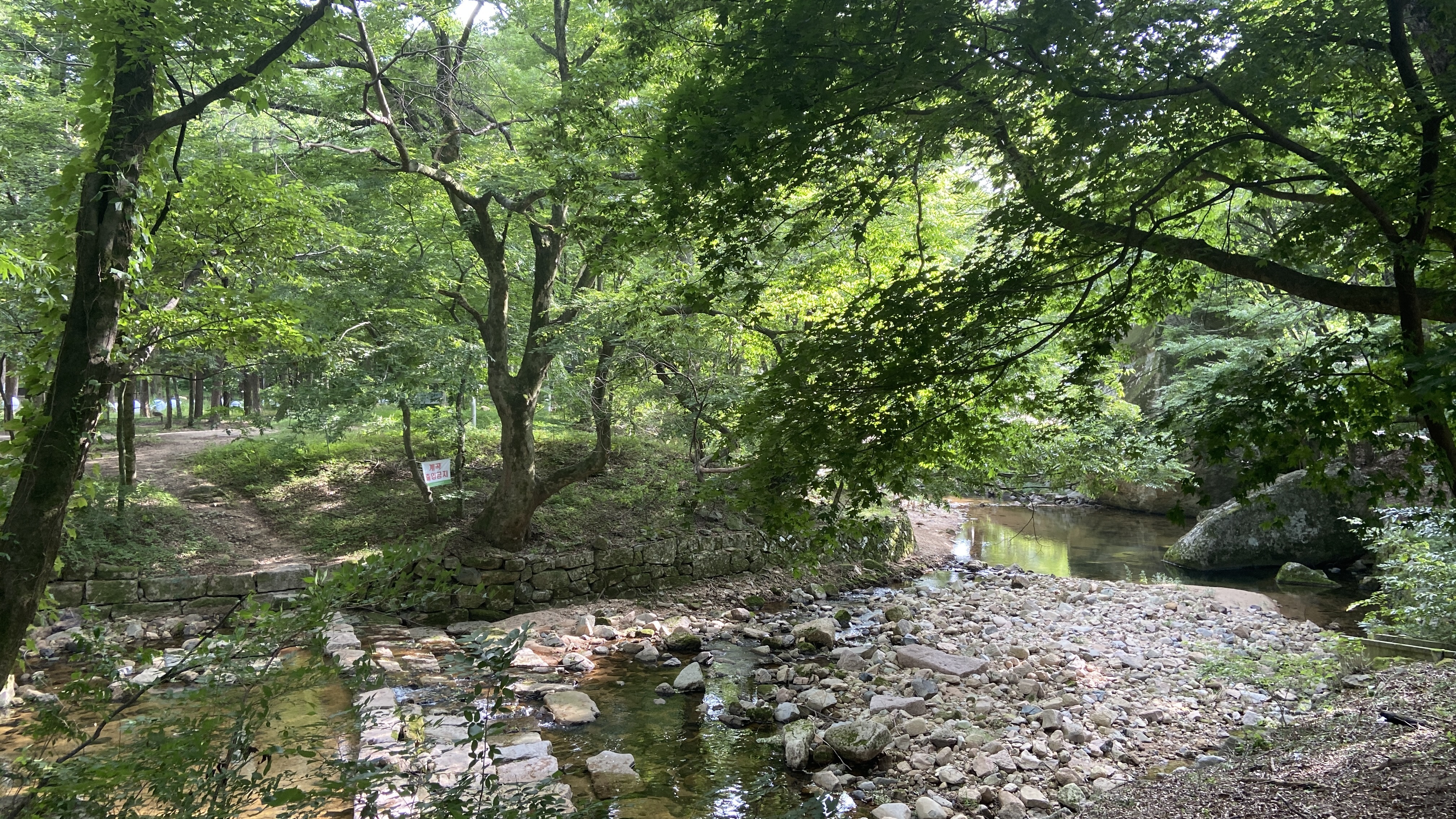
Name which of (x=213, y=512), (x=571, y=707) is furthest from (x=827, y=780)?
(x=213, y=512)

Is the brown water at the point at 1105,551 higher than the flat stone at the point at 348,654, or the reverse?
the flat stone at the point at 348,654

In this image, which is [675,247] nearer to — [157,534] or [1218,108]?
[1218,108]

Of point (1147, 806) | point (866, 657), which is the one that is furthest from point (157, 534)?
point (1147, 806)

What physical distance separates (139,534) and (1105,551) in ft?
51.0

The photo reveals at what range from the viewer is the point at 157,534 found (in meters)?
8.91

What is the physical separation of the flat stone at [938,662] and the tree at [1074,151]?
154 inches

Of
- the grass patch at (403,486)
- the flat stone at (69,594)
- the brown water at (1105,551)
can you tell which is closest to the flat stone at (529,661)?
the grass patch at (403,486)

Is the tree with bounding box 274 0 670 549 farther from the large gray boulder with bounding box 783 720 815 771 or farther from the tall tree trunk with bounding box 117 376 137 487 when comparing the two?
the large gray boulder with bounding box 783 720 815 771


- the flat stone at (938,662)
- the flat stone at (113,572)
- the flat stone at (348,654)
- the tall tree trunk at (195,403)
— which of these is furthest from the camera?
the tall tree trunk at (195,403)

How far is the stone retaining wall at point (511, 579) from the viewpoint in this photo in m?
7.82

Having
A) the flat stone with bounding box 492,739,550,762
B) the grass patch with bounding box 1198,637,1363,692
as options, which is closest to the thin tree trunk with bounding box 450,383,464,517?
the flat stone with bounding box 492,739,550,762

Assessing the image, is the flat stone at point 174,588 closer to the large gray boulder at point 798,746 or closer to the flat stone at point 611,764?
the flat stone at point 611,764

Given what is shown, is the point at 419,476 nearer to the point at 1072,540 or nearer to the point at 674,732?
the point at 674,732

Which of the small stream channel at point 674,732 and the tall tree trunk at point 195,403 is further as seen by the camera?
the tall tree trunk at point 195,403
